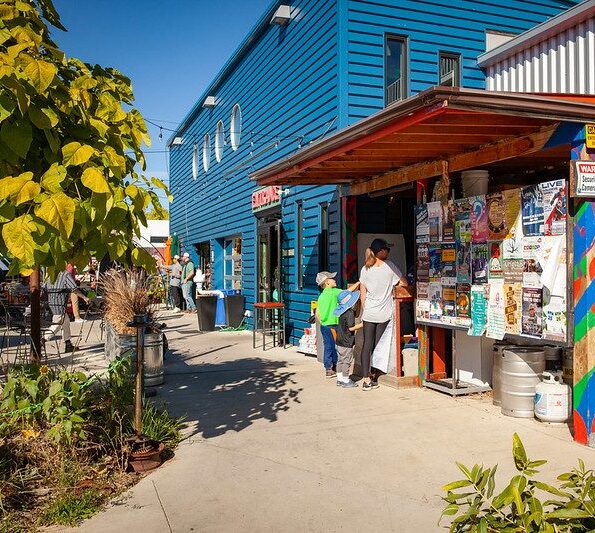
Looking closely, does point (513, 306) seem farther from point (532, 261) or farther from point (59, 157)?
point (59, 157)

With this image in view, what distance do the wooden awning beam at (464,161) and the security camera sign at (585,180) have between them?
61 centimetres

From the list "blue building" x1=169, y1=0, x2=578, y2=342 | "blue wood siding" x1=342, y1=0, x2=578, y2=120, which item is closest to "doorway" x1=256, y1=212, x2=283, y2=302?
"blue building" x1=169, y1=0, x2=578, y2=342

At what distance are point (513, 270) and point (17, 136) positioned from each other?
454cm

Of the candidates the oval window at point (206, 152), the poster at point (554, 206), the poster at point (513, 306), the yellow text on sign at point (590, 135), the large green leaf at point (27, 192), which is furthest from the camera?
the oval window at point (206, 152)

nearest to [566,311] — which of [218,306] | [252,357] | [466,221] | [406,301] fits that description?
[466,221]

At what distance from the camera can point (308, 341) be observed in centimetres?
1000

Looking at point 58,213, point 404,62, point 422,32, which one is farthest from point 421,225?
point 58,213

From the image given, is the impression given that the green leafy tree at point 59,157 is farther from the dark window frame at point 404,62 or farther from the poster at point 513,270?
the dark window frame at point 404,62

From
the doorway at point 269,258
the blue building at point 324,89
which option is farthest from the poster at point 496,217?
the doorway at point 269,258

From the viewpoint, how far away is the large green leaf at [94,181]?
2854mm

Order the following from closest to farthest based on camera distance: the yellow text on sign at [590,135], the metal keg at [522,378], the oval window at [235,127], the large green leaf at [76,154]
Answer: the large green leaf at [76,154] → the yellow text on sign at [590,135] → the metal keg at [522,378] → the oval window at [235,127]

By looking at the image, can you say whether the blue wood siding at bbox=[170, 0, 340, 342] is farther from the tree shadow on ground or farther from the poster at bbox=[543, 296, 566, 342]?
the poster at bbox=[543, 296, 566, 342]

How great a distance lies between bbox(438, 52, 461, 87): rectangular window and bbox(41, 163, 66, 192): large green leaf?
29.0ft

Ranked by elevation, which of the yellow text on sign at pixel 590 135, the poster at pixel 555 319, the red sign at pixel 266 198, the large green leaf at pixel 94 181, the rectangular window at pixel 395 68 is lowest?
the poster at pixel 555 319
